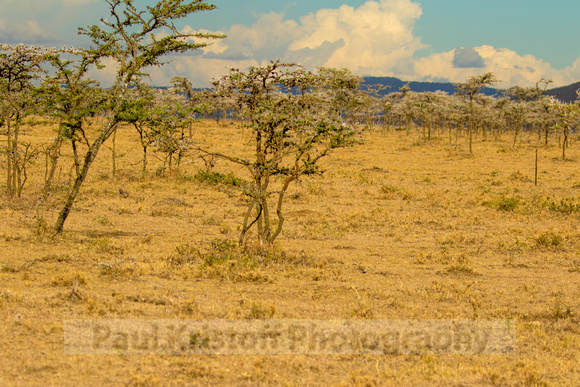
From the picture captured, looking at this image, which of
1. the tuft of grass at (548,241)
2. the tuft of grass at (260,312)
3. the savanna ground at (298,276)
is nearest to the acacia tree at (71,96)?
the savanna ground at (298,276)

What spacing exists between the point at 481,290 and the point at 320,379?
15.6 ft

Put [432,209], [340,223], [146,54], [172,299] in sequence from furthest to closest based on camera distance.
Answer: [432,209], [340,223], [146,54], [172,299]

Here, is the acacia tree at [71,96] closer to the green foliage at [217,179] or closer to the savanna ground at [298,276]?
the savanna ground at [298,276]

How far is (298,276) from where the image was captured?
30.1ft

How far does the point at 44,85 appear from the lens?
12094 mm

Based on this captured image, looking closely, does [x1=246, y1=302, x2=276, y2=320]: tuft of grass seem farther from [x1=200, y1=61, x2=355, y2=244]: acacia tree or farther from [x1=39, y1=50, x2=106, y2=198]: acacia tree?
[x1=39, y1=50, x2=106, y2=198]: acacia tree

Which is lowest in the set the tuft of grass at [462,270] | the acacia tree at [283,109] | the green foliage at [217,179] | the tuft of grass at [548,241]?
the tuft of grass at [462,270]

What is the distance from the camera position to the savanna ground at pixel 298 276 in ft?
17.5

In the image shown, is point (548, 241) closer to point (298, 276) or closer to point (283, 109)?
point (298, 276)

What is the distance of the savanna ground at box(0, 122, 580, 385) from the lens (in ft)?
17.5

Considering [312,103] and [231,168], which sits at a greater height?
[312,103]

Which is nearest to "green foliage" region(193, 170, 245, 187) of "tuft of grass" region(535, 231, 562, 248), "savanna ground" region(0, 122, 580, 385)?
"savanna ground" region(0, 122, 580, 385)

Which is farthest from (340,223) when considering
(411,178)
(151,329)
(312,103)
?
(411,178)

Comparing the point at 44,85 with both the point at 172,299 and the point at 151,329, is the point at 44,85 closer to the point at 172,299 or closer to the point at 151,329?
the point at 172,299
